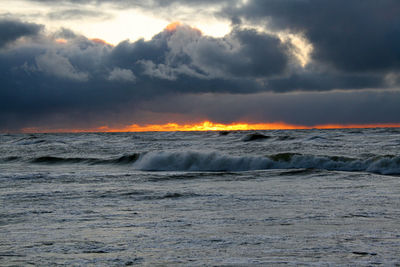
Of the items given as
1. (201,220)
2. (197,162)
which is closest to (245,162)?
(197,162)

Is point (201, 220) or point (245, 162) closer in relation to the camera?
point (201, 220)

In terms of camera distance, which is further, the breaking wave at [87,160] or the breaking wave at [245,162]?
the breaking wave at [87,160]

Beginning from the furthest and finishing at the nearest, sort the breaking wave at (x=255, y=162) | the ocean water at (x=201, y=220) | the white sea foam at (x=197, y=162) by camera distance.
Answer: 1. the white sea foam at (x=197, y=162)
2. the breaking wave at (x=255, y=162)
3. the ocean water at (x=201, y=220)

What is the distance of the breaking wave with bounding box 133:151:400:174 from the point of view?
46.5 feet

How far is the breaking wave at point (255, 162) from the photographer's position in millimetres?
14174

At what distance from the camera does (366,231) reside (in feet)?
16.3

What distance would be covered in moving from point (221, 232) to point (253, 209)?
5.40ft

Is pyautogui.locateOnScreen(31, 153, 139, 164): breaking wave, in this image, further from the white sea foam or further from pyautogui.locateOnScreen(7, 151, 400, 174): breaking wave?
the white sea foam

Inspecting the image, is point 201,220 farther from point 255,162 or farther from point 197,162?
point 197,162

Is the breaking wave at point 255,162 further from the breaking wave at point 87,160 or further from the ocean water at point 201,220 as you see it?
the ocean water at point 201,220

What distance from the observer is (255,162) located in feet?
51.1

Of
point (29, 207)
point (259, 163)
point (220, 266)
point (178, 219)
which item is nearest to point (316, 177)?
point (259, 163)

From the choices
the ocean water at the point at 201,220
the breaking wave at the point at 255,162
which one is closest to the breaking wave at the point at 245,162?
the breaking wave at the point at 255,162

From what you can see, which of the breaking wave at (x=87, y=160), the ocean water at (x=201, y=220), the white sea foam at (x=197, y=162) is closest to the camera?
the ocean water at (x=201, y=220)
